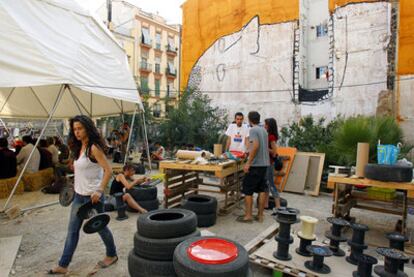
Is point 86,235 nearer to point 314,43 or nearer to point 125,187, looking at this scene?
point 125,187

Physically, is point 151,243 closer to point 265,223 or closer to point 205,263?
point 205,263

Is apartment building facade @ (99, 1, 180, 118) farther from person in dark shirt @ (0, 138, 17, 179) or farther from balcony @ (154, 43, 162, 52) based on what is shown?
person in dark shirt @ (0, 138, 17, 179)

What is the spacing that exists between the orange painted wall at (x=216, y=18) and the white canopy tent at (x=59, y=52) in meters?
8.30

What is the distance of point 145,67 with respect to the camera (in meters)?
35.1

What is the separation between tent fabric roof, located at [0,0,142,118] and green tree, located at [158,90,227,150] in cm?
434

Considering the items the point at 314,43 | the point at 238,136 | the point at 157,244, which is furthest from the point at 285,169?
the point at 314,43

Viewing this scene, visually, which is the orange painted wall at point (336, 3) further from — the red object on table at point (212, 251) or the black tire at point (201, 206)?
the red object on table at point (212, 251)

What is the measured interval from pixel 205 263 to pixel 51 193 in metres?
6.44

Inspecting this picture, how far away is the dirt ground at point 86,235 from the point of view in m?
3.60

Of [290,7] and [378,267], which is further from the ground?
[290,7]

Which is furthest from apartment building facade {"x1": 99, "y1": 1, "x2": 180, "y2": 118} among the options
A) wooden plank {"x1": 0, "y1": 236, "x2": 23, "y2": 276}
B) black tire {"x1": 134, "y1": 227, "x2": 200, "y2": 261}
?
black tire {"x1": 134, "y1": 227, "x2": 200, "y2": 261}

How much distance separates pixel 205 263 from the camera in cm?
244

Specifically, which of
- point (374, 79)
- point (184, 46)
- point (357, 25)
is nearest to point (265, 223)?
point (374, 79)

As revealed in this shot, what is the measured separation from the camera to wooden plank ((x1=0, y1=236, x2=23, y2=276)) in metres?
3.50
